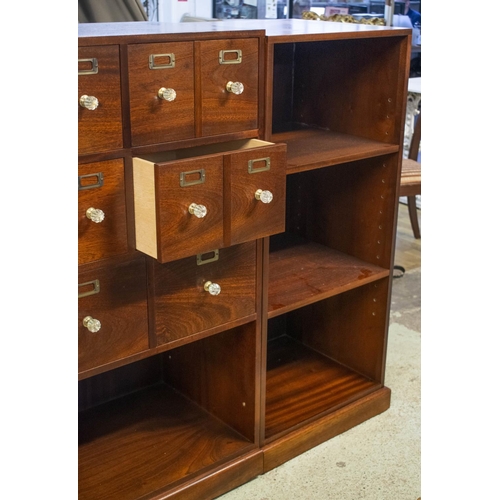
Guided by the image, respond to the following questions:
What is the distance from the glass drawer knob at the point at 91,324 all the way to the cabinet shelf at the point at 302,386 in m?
0.72

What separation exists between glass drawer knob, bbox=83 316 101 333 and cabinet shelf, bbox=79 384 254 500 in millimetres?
480

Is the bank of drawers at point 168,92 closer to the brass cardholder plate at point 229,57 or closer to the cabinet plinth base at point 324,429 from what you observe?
the brass cardholder plate at point 229,57

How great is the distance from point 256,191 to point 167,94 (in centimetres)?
27

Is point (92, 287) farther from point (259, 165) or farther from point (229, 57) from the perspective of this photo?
point (229, 57)

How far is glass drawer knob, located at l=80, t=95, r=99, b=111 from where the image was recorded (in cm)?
125

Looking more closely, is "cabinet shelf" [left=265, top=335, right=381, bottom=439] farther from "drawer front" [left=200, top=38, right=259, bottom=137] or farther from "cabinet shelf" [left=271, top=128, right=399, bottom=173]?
"drawer front" [left=200, top=38, right=259, bottom=137]

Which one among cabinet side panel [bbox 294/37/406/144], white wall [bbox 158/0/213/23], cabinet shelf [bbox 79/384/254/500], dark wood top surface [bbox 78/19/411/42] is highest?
white wall [bbox 158/0/213/23]

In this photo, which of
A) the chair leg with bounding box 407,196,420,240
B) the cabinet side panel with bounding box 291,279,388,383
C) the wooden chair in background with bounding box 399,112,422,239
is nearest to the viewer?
the cabinet side panel with bounding box 291,279,388,383

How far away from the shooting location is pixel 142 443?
186 centimetres

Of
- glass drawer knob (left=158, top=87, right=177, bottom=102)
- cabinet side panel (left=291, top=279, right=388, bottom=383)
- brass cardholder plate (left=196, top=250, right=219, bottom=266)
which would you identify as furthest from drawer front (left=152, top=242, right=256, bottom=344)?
cabinet side panel (left=291, top=279, right=388, bottom=383)

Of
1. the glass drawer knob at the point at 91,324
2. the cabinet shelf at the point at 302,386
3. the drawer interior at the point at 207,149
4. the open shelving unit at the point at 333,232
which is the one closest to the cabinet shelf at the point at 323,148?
the open shelving unit at the point at 333,232

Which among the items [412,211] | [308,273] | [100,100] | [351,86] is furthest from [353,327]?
[412,211]

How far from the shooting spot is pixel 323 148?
1.88m
